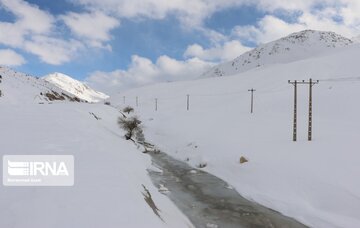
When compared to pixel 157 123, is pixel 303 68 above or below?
above

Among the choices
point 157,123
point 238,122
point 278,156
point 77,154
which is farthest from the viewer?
point 157,123

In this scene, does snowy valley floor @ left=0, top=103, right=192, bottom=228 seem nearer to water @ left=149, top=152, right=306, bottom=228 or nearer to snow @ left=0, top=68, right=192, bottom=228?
snow @ left=0, top=68, right=192, bottom=228

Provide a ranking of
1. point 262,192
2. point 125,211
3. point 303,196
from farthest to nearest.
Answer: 1. point 262,192
2. point 303,196
3. point 125,211

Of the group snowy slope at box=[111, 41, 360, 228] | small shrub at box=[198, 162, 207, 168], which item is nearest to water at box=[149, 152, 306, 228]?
snowy slope at box=[111, 41, 360, 228]

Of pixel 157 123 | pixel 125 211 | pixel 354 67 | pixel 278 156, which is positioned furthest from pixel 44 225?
pixel 354 67

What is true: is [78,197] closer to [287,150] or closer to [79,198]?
[79,198]

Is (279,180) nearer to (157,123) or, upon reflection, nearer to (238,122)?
(238,122)

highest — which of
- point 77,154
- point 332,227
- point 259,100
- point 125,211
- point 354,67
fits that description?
point 354,67

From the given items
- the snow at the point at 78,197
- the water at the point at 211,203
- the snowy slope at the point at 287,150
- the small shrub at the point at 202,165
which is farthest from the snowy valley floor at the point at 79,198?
the small shrub at the point at 202,165

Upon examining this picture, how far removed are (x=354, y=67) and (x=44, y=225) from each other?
91.6 metres

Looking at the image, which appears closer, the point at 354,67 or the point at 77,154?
the point at 77,154

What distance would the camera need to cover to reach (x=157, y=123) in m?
64.9

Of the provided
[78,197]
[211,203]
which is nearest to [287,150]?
[211,203]

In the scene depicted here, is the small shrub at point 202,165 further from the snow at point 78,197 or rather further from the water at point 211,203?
the snow at point 78,197
